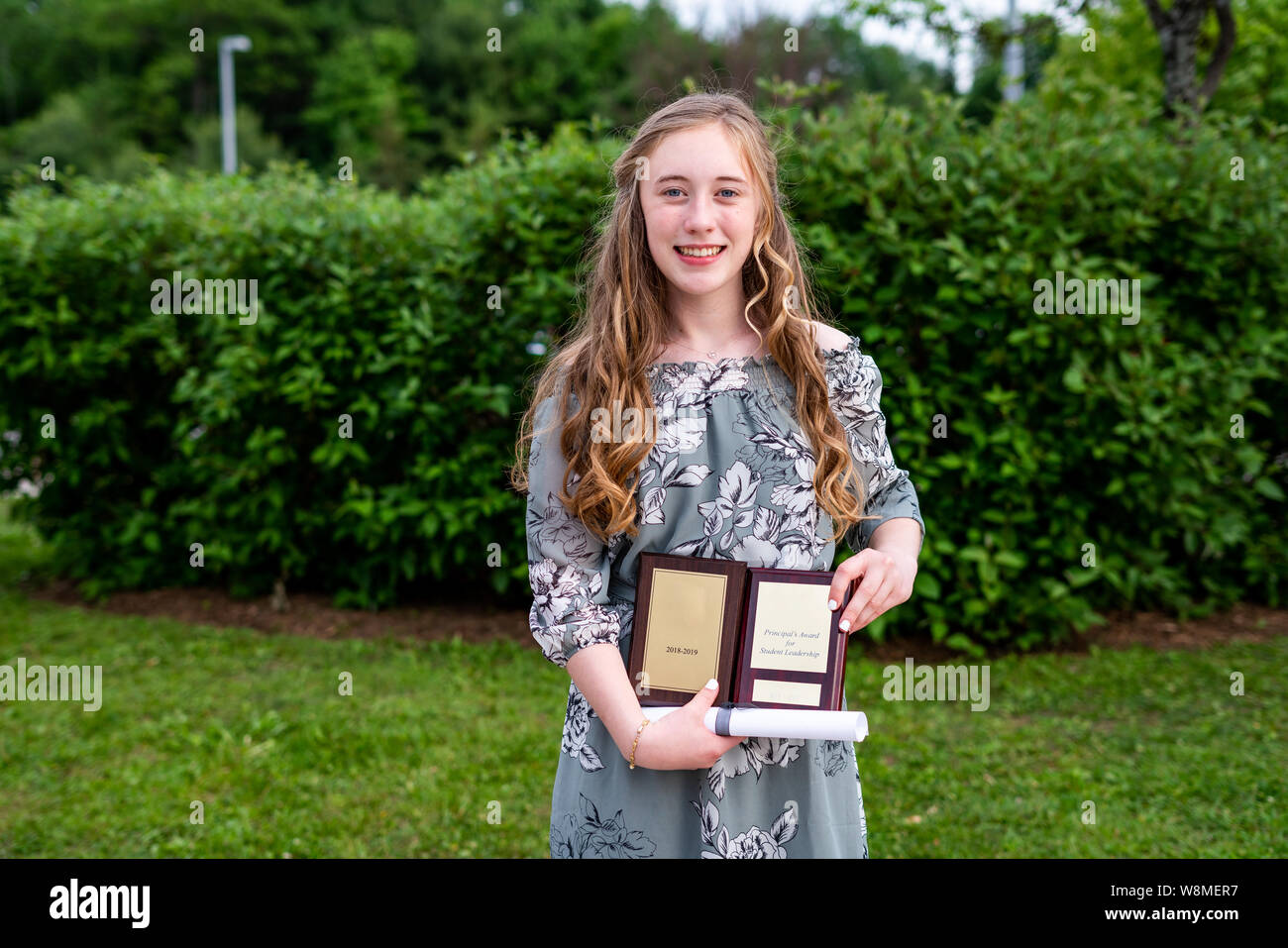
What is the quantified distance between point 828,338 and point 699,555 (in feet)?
1.58

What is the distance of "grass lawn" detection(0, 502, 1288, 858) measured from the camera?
3570 millimetres

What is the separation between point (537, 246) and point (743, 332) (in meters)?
3.68

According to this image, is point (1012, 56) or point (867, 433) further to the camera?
point (1012, 56)

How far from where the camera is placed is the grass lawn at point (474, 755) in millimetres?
3570

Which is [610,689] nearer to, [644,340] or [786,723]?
[786,723]

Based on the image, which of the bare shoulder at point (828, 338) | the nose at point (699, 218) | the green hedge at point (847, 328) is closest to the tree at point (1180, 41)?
the green hedge at point (847, 328)

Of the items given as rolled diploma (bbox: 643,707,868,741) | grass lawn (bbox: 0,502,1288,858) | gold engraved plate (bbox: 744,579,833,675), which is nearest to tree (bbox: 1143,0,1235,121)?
grass lawn (bbox: 0,502,1288,858)

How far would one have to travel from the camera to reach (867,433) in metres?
1.86

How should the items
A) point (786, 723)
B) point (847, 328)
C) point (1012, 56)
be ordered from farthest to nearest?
point (1012, 56) → point (847, 328) → point (786, 723)

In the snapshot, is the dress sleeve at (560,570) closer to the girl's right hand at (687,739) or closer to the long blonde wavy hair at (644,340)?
the long blonde wavy hair at (644,340)

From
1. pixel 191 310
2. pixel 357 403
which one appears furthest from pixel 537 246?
pixel 191 310

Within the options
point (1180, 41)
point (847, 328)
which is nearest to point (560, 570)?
point (847, 328)

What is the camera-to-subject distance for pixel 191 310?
19.0 ft

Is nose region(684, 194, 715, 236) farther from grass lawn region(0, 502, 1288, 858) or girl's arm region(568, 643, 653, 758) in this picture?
grass lawn region(0, 502, 1288, 858)
